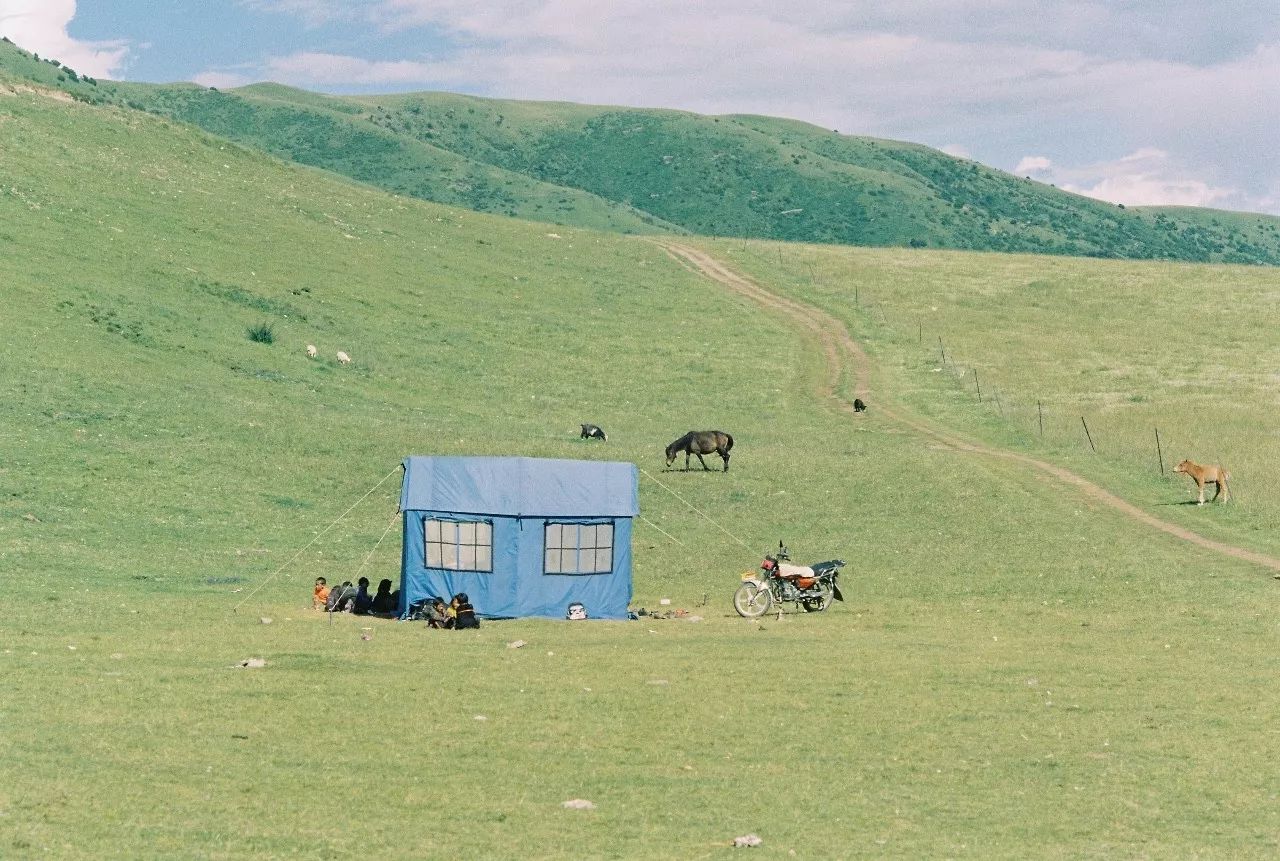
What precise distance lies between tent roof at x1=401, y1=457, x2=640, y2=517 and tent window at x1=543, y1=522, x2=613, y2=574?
1.18ft

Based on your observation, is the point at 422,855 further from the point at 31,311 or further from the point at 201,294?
the point at 201,294

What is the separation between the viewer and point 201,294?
71.1 m

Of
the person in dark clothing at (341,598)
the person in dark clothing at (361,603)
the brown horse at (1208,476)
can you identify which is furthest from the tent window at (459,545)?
the brown horse at (1208,476)

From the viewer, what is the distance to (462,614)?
2945 cm

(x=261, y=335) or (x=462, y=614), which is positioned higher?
(x=261, y=335)

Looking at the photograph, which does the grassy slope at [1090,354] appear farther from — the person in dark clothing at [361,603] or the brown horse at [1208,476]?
the person in dark clothing at [361,603]

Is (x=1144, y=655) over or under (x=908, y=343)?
under

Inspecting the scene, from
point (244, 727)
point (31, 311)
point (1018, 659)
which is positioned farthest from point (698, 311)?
point (244, 727)

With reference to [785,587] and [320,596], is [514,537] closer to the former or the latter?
[320,596]

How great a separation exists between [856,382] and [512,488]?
151 feet

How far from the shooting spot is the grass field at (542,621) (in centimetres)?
1620

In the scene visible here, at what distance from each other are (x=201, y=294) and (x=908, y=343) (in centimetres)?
3881

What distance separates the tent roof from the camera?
31.2m

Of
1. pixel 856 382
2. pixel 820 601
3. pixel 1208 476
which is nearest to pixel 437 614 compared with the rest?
pixel 820 601
